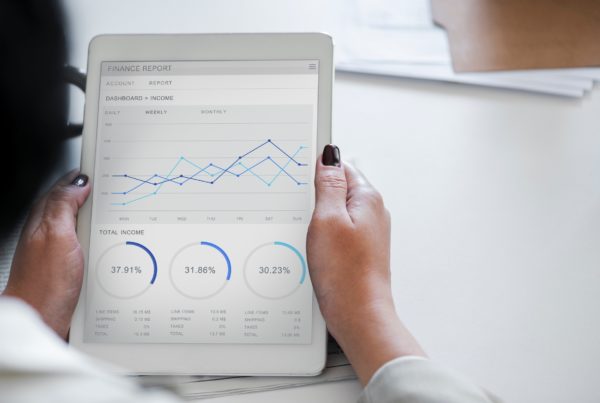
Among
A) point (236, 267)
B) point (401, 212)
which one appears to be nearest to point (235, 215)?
point (236, 267)

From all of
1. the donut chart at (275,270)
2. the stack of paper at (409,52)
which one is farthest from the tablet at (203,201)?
the stack of paper at (409,52)

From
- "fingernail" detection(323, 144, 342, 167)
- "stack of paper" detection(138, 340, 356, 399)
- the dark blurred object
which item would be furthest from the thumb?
the dark blurred object

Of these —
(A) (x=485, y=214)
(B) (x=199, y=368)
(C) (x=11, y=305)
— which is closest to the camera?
(C) (x=11, y=305)

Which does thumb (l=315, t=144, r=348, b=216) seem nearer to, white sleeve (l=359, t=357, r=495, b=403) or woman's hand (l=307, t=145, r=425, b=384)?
woman's hand (l=307, t=145, r=425, b=384)

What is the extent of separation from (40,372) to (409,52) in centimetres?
54

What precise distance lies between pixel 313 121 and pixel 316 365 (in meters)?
0.20

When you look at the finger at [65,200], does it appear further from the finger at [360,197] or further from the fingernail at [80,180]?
the finger at [360,197]

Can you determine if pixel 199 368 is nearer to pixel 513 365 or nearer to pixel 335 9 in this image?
pixel 513 365

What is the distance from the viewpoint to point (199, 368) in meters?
0.48

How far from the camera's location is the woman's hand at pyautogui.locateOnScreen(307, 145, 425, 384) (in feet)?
1.47

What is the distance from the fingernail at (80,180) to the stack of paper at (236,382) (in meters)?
0.17

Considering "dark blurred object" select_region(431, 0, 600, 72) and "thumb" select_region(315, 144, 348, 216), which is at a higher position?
"dark blurred object" select_region(431, 0, 600, 72)

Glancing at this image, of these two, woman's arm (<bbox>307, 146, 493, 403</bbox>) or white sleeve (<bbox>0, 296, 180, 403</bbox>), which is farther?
woman's arm (<bbox>307, 146, 493, 403</bbox>)

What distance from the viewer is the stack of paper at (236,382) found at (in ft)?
1.57
